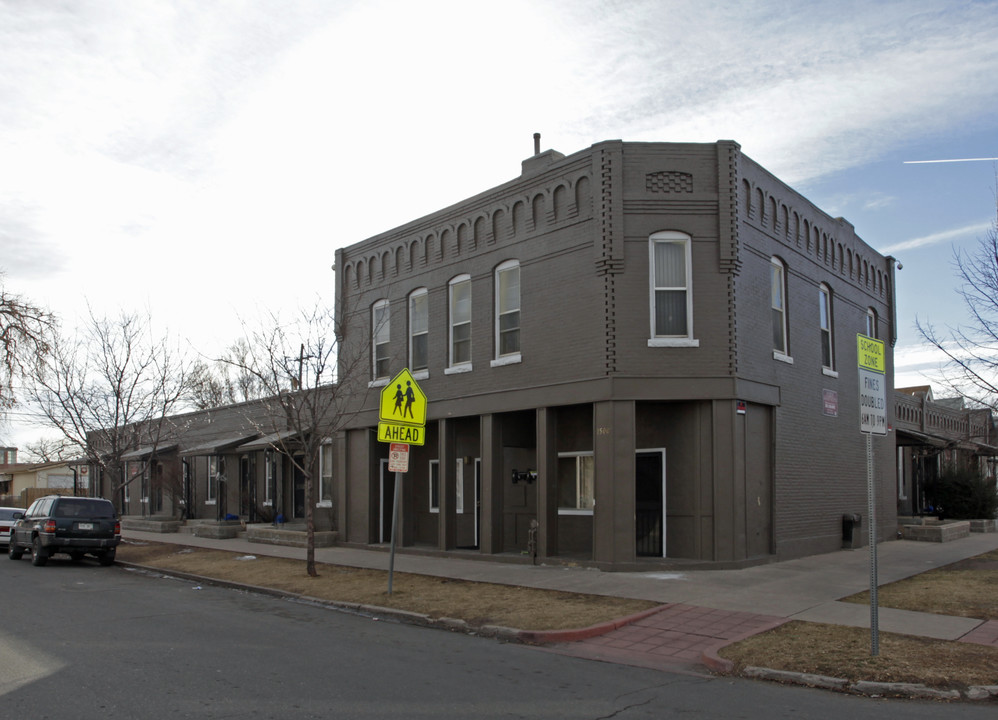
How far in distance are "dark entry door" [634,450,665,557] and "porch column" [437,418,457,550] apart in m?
4.71

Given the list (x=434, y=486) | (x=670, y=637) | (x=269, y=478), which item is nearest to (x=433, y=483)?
(x=434, y=486)

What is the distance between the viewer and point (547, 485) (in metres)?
17.1

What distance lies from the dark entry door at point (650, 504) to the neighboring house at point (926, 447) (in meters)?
12.8

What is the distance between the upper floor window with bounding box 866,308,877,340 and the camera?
75.0ft

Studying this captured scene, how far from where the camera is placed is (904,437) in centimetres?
2628

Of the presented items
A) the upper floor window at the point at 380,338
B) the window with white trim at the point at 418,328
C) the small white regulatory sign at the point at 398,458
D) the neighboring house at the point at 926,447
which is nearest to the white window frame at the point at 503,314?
the window with white trim at the point at 418,328

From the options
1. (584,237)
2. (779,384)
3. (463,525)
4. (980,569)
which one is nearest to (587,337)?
(584,237)

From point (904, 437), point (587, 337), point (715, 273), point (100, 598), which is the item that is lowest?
point (100, 598)

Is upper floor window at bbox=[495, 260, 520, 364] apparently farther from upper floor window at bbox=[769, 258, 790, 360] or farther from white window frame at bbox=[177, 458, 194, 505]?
white window frame at bbox=[177, 458, 194, 505]

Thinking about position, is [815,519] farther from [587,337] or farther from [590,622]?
[590,622]

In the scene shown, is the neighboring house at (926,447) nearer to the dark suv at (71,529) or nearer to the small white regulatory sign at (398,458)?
the small white regulatory sign at (398,458)

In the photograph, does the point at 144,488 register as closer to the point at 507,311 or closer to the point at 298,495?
the point at 298,495

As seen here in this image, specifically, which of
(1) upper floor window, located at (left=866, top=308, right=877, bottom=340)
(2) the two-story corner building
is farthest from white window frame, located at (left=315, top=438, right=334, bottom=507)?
(1) upper floor window, located at (left=866, top=308, right=877, bottom=340)

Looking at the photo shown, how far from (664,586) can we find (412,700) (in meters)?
7.13
